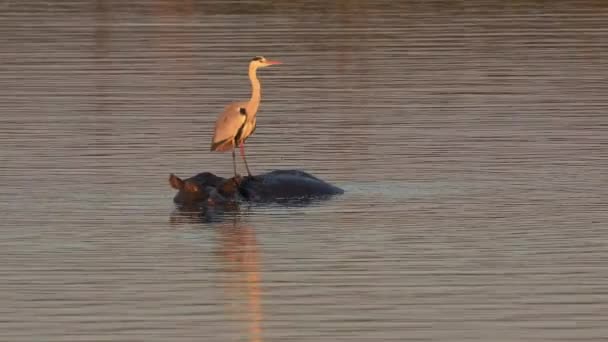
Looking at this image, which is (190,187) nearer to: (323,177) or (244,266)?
(323,177)

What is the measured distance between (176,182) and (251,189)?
0.83 metres

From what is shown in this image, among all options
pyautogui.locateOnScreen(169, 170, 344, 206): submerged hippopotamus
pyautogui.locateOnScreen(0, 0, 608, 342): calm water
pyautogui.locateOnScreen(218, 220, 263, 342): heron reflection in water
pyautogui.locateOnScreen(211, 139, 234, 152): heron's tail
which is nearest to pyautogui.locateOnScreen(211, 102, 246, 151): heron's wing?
pyautogui.locateOnScreen(211, 139, 234, 152): heron's tail

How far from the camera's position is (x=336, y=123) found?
26.6 metres

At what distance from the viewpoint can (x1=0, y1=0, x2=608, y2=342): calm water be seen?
14641mm

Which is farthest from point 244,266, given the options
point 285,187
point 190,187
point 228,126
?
point 228,126

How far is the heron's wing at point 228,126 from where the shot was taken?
21.9 metres

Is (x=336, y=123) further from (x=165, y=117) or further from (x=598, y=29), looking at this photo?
(x=598, y=29)

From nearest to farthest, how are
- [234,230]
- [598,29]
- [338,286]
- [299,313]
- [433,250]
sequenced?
1. [299,313]
2. [338,286]
3. [433,250]
4. [234,230]
5. [598,29]

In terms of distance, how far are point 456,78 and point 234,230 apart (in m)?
13.1

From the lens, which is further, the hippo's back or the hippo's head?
the hippo's back

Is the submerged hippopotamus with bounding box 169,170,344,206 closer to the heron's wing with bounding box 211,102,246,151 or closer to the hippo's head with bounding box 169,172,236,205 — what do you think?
the hippo's head with bounding box 169,172,236,205

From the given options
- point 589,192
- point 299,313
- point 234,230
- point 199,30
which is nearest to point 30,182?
point 234,230

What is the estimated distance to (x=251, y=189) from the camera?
2081 centimetres

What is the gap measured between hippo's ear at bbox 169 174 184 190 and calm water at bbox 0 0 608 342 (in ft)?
0.86
